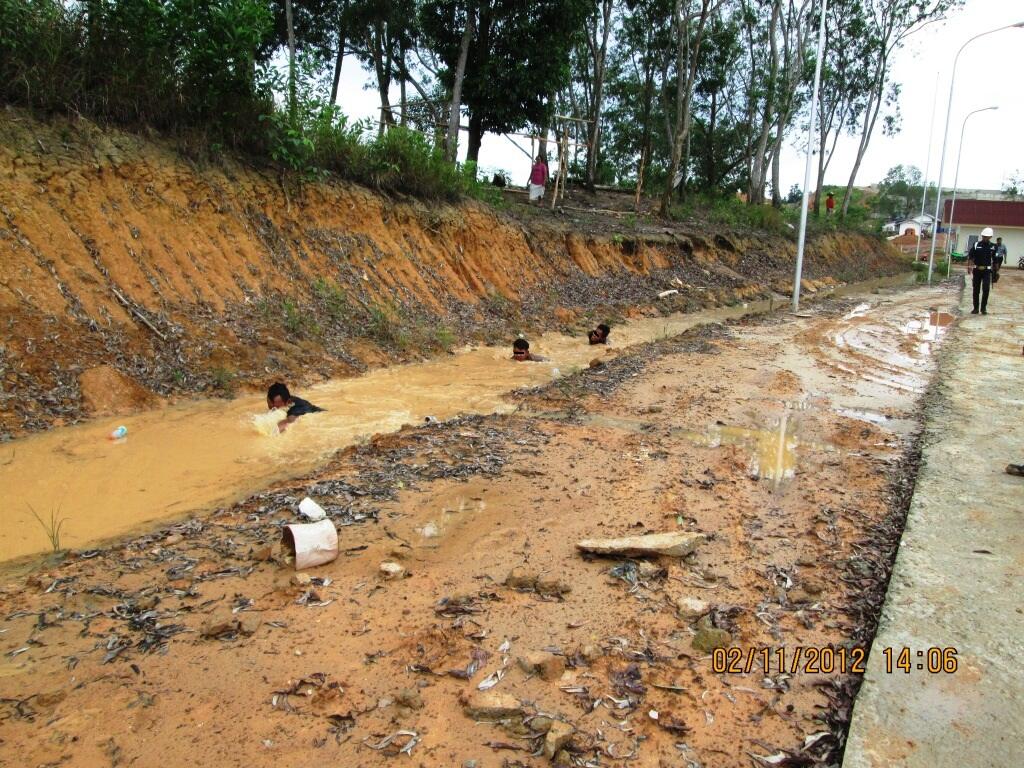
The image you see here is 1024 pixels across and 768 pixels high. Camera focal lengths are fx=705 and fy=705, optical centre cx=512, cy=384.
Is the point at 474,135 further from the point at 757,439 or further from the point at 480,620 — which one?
the point at 480,620

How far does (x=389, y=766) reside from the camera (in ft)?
8.03

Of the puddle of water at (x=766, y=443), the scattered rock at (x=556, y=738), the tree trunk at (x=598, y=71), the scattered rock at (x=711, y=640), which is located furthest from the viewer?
the tree trunk at (x=598, y=71)

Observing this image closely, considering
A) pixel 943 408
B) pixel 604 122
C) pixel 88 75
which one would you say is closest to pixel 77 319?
pixel 88 75

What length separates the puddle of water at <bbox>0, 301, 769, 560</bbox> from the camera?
493 cm

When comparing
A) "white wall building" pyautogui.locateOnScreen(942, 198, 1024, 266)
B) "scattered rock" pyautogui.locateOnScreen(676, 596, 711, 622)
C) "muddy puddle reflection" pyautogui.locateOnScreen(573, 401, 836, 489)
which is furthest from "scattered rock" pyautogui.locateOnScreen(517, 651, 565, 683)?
"white wall building" pyautogui.locateOnScreen(942, 198, 1024, 266)

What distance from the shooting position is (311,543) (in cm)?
378

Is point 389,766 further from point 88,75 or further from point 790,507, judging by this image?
point 88,75

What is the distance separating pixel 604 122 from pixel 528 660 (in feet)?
120

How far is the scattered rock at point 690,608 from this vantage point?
11.0 feet

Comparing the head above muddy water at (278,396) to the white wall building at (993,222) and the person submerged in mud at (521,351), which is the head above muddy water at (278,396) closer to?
the person submerged in mud at (521,351)

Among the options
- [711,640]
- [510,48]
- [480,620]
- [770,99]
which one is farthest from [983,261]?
[480,620]

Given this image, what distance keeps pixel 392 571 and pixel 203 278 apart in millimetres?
6699

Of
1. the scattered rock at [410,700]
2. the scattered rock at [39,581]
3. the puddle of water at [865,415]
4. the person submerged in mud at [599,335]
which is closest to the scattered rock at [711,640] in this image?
the scattered rock at [410,700]

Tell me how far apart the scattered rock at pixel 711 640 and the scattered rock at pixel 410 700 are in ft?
4.04
